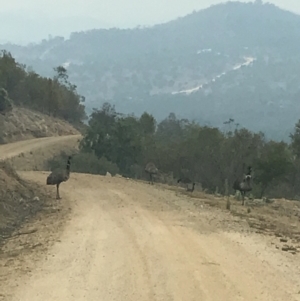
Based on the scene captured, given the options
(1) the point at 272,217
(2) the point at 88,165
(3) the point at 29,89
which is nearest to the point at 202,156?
(2) the point at 88,165

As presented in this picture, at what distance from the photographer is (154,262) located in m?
11.6

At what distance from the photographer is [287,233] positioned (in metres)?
16.4

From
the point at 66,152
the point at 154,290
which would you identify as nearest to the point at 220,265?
the point at 154,290

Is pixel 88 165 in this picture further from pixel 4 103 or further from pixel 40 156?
pixel 4 103

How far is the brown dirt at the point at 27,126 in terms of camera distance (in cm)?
5183

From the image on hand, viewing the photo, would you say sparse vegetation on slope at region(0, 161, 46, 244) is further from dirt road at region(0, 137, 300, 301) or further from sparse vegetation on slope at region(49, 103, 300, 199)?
sparse vegetation on slope at region(49, 103, 300, 199)

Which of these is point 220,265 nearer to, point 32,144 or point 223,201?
point 223,201

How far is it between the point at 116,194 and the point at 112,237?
8185 millimetres

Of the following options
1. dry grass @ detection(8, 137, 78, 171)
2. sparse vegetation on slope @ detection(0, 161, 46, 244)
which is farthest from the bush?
sparse vegetation on slope @ detection(0, 161, 46, 244)

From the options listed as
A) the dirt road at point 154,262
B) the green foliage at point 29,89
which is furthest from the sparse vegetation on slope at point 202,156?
the green foliage at point 29,89

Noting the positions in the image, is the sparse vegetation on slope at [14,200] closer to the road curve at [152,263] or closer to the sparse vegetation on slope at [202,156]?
the road curve at [152,263]

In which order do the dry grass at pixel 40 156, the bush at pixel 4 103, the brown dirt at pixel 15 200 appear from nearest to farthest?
1. the brown dirt at pixel 15 200
2. the dry grass at pixel 40 156
3. the bush at pixel 4 103

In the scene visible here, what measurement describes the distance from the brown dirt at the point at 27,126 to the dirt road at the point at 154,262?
114 feet

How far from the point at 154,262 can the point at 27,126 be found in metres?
46.5
